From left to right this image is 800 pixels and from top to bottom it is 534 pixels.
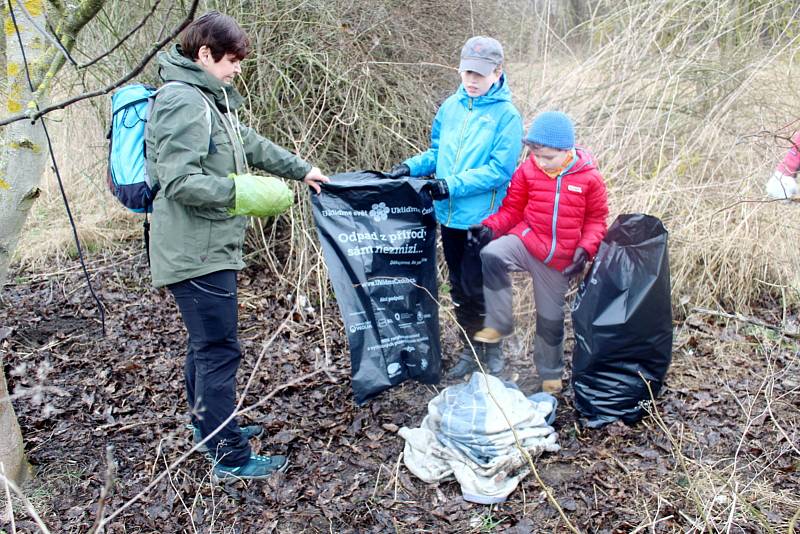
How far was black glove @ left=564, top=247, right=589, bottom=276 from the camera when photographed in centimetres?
323

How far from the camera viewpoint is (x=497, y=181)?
328 centimetres

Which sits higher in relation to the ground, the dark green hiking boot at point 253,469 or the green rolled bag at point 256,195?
the green rolled bag at point 256,195

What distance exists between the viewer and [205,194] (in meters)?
2.41

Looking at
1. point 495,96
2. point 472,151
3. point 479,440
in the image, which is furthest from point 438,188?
point 479,440

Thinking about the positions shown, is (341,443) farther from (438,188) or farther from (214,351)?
(438,188)

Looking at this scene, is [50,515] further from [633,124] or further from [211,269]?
[633,124]

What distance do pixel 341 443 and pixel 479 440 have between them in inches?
28.9

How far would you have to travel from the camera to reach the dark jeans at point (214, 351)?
2.62 metres

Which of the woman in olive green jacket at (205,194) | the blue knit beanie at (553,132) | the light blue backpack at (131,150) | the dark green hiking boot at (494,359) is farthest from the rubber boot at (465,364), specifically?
the light blue backpack at (131,150)

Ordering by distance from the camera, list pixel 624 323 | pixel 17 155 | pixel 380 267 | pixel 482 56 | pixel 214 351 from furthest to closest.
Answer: pixel 380 267
pixel 482 56
pixel 624 323
pixel 214 351
pixel 17 155

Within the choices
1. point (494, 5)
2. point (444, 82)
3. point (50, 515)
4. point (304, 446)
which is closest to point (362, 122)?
point (444, 82)

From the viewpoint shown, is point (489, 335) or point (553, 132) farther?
point (489, 335)

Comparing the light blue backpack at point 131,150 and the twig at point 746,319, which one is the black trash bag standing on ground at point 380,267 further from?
the twig at point 746,319

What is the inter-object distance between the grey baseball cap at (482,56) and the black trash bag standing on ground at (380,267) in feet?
2.04
